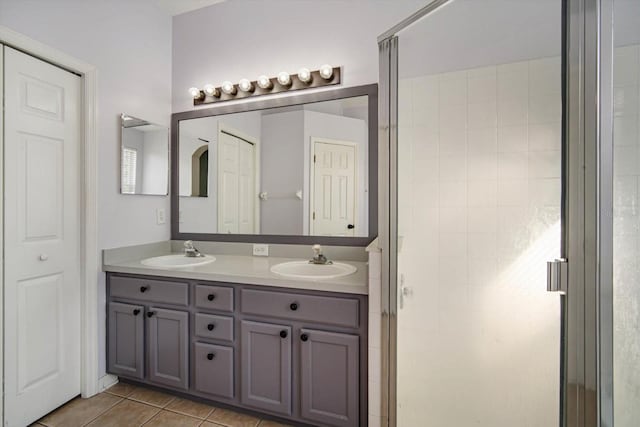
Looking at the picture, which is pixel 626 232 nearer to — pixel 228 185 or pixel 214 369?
pixel 214 369

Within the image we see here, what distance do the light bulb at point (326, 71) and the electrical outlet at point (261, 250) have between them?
121cm

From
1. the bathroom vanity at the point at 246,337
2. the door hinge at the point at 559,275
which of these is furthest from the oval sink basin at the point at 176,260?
the door hinge at the point at 559,275

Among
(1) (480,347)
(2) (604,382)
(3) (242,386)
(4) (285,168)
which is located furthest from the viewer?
(4) (285,168)

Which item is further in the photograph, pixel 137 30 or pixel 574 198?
pixel 137 30

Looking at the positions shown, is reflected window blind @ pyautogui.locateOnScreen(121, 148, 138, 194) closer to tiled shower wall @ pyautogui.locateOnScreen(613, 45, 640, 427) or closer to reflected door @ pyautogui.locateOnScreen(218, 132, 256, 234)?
reflected door @ pyautogui.locateOnScreen(218, 132, 256, 234)

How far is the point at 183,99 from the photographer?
2398mm

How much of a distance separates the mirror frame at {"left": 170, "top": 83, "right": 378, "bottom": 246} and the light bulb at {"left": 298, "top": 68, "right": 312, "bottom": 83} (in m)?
0.09

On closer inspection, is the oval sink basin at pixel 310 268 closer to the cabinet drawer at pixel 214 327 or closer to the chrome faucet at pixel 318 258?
the chrome faucet at pixel 318 258

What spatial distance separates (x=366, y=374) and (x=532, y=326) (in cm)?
71

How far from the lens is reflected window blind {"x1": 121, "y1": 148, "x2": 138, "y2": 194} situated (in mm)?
2018

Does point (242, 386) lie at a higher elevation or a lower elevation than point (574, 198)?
lower

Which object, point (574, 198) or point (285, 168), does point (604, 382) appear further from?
point (285, 168)

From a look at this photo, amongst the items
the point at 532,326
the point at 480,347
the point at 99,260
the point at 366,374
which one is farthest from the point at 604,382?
the point at 99,260

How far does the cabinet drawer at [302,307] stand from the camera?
1.41 metres
